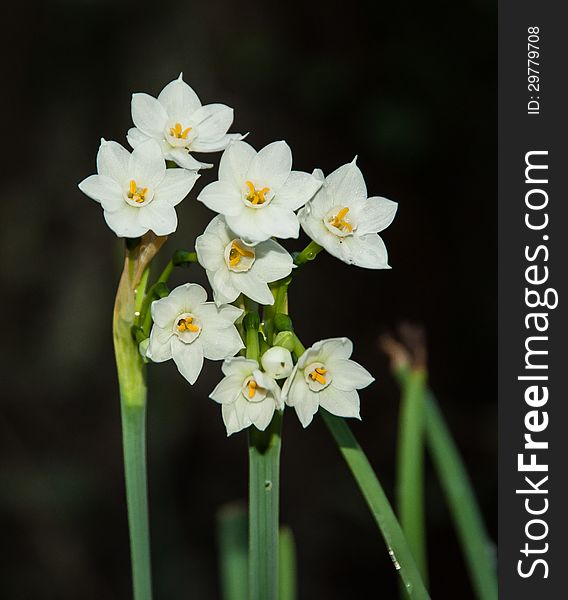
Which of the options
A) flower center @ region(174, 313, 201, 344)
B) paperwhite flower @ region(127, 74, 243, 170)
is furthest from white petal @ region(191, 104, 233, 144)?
flower center @ region(174, 313, 201, 344)

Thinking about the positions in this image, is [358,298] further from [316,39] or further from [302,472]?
[316,39]

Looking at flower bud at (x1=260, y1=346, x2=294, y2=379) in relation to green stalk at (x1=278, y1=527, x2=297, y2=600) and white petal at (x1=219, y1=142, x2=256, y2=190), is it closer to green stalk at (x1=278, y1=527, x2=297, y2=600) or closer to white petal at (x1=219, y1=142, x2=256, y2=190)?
white petal at (x1=219, y1=142, x2=256, y2=190)

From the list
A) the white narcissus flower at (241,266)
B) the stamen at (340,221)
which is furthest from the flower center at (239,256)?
the stamen at (340,221)

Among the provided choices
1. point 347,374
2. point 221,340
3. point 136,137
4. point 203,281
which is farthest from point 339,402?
point 203,281

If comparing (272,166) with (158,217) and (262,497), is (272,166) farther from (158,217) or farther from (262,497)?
(262,497)

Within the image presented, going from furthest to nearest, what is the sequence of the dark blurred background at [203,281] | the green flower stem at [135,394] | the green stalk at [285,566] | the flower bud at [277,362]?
the dark blurred background at [203,281] < the green stalk at [285,566] < the green flower stem at [135,394] < the flower bud at [277,362]

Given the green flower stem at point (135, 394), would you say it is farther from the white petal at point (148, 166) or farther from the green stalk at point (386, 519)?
the green stalk at point (386, 519)

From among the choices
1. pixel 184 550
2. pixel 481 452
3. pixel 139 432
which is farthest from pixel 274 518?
pixel 481 452

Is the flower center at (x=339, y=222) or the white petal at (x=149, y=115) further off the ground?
the white petal at (x=149, y=115)
